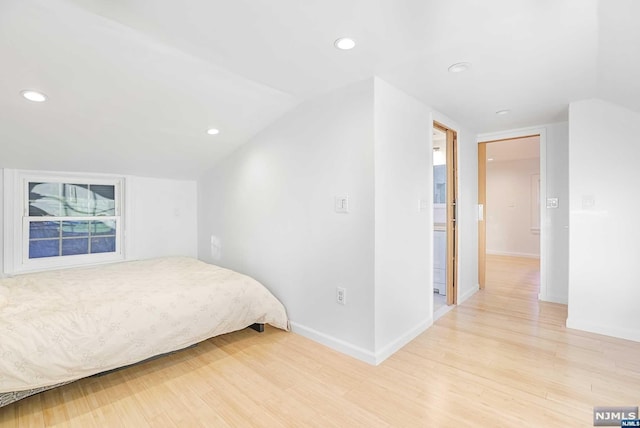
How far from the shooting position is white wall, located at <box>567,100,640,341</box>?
9.07 ft

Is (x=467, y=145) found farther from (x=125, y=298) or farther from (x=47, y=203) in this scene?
(x=47, y=203)

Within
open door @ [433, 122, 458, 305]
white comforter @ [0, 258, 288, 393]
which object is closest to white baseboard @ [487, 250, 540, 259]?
open door @ [433, 122, 458, 305]

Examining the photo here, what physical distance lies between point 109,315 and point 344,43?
90.8 inches

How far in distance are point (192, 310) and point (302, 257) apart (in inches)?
39.5

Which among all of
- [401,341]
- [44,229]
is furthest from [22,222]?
[401,341]

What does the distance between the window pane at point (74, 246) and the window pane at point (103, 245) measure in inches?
2.7

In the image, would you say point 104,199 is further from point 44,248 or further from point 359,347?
point 359,347

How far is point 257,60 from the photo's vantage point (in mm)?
2102

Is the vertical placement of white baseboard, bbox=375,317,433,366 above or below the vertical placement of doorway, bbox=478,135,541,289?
below

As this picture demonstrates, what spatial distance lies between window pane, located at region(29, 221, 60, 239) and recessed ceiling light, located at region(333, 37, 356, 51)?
3655 millimetres

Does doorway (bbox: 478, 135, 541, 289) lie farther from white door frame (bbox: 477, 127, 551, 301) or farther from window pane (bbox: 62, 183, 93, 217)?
window pane (bbox: 62, 183, 93, 217)

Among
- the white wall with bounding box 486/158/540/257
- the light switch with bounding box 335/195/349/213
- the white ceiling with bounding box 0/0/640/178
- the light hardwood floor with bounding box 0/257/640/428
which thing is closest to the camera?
the white ceiling with bounding box 0/0/640/178

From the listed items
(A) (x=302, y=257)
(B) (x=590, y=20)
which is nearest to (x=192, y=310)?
(A) (x=302, y=257)

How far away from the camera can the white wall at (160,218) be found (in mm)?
3912
